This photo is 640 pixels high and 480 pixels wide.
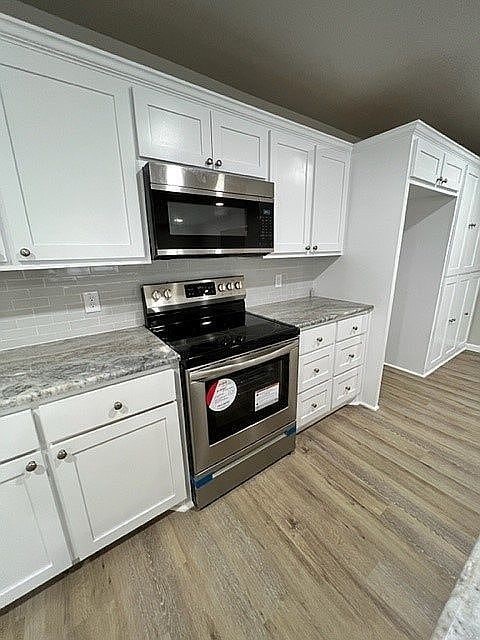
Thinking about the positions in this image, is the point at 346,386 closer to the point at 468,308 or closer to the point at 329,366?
the point at 329,366

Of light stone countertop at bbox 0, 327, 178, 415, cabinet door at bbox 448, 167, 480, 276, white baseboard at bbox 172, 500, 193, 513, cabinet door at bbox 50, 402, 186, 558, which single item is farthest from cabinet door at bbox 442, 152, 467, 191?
white baseboard at bbox 172, 500, 193, 513

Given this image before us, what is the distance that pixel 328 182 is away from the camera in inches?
81.7

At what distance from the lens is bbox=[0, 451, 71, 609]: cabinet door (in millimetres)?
1010

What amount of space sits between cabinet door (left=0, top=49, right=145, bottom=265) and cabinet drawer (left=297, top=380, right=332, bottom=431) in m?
1.57

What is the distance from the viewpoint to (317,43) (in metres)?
1.55

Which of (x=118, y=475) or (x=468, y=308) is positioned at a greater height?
(x=468, y=308)

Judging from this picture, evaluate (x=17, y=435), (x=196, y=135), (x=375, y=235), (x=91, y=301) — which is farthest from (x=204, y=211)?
(x=375, y=235)

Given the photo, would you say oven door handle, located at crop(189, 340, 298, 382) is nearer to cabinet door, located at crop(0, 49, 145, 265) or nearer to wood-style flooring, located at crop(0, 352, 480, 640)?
cabinet door, located at crop(0, 49, 145, 265)

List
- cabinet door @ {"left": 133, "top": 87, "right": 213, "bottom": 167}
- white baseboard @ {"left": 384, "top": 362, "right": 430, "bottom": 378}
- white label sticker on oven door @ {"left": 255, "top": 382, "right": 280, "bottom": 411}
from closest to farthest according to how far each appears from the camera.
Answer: cabinet door @ {"left": 133, "top": 87, "right": 213, "bottom": 167} → white label sticker on oven door @ {"left": 255, "top": 382, "right": 280, "bottom": 411} → white baseboard @ {"left": 384, "top": 362, "right": 430, "bottom": 378}

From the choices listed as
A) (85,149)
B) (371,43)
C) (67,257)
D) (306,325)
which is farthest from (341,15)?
(67,257)

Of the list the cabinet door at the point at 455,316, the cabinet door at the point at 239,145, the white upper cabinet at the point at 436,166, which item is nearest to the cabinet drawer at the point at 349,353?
the white upper cabinet at the point at 436,166

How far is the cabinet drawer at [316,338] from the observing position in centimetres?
186

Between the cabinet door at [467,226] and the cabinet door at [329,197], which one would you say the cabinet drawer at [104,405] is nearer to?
the cabinet door at [329,197]

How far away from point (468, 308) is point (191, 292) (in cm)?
372
